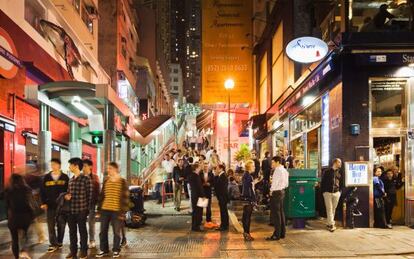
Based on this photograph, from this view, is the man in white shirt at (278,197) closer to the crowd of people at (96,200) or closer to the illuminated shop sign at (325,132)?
the crowd of people at (96,200)

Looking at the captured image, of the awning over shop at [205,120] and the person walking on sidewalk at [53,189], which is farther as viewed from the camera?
the awning over shop at [205,120]

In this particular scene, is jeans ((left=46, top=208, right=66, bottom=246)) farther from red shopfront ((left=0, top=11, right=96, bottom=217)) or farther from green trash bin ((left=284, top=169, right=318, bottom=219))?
green trash bin ((left=284, top=169, right=318, bottom=219))

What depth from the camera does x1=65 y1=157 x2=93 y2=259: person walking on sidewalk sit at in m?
9.40

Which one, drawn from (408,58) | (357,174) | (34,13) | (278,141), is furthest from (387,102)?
(278,141)

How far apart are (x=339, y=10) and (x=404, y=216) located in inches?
240

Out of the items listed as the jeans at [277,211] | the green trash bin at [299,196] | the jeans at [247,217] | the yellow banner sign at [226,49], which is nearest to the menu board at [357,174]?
the green trash bin at [299,196]

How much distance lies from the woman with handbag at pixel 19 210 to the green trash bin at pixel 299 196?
7.03 metres

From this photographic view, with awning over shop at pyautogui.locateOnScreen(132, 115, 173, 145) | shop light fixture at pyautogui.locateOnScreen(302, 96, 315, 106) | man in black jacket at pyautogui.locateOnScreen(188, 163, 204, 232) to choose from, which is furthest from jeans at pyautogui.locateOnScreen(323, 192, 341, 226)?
awning over shop at pyautogui.locateOnScreen(132, 115, 173, 145)

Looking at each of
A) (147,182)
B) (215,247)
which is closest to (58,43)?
(147,182)

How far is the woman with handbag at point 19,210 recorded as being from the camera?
869 centimetres

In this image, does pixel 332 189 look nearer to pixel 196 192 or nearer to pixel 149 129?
pixel 196 192

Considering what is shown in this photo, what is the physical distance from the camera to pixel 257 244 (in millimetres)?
11445

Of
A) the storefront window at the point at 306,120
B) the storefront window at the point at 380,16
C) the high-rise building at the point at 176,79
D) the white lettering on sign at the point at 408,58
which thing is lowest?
the storefront window at the point at 306,120

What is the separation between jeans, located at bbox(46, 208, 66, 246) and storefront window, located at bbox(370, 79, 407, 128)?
27.7 feet
